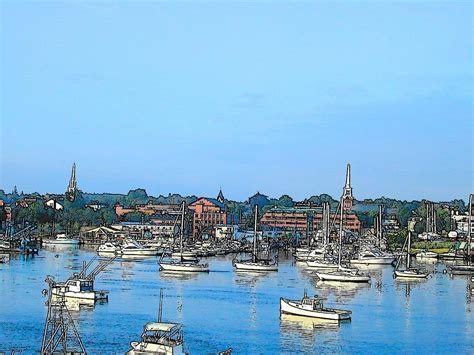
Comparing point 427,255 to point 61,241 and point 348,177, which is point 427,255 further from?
point 348,177

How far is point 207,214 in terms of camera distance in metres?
91.3

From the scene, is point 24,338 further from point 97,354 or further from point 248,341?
point 248,341

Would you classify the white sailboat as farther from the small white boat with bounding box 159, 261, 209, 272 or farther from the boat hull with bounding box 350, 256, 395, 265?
the boat hull with bounding box 350, 256, 395, 265

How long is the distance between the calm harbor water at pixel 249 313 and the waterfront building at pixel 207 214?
45.7 m

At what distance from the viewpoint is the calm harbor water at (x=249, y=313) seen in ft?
72.0

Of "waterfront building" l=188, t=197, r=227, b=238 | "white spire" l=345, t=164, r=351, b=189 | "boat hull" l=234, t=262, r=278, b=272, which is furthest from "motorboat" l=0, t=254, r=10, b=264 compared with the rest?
"white spire" l=345, t=164, r=351, b=189

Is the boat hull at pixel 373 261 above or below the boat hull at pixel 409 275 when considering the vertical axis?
above

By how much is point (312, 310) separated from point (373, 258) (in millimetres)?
26313

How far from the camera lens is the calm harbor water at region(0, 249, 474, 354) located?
22.0 metres

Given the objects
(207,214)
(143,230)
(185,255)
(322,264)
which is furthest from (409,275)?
(207,214)

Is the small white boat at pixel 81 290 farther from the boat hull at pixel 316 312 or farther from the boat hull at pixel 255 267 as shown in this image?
the boat hull at pixel 255 267

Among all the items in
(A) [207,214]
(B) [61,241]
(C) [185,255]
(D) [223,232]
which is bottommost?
(C) [185,255]

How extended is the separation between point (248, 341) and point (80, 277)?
28.7ft

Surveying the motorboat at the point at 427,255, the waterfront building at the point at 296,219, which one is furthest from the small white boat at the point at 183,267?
the waterfront building at the point at 296,219
